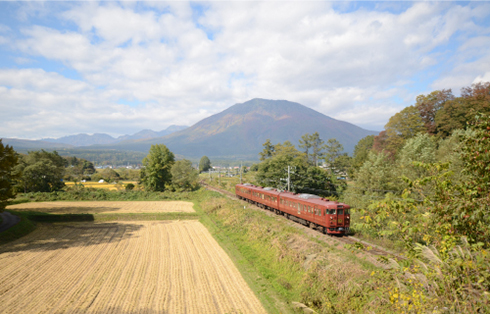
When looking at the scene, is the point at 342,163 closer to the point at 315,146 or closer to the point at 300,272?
the point at 315,146

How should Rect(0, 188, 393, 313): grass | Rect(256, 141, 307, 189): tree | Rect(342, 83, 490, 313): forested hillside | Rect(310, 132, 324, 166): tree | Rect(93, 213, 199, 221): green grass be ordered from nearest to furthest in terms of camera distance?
1. Rect(342, 83, 490, 313): forested hillside
2. Rect(0, 188, 393, 313): grass
3. Rect(93, 213, 199, 221): green grass
4. Rect(256, 141, 307, 189): tree
5. Rect(310, 132, 324, 166): tree

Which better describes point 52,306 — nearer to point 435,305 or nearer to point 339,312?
point 339,312

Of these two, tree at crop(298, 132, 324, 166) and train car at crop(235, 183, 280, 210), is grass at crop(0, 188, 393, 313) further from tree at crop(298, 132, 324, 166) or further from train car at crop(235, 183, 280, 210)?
tree at crop(298, 132, 324, 166)

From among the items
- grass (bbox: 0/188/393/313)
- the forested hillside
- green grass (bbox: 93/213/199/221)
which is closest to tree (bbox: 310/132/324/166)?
green grass (bbox: 93/213/199/221)

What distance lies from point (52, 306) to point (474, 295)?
17.3m

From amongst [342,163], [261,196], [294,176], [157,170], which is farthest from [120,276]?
[342,163]

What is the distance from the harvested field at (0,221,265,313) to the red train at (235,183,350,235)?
927 cm

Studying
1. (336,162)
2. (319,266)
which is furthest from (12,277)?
(336,162)

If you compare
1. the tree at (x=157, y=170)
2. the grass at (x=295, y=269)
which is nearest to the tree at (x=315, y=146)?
the tree at (x=157, y=170)

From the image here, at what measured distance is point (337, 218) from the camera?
22016mm

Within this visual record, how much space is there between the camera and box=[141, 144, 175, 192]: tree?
212ft

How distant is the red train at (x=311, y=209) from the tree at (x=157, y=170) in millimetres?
36255

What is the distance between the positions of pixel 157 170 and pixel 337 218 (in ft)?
172

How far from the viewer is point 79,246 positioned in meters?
23.3
